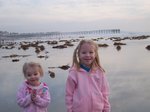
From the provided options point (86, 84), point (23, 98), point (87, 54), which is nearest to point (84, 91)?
point (86, 84)

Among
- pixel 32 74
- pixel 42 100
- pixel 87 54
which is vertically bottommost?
pixel 42 100

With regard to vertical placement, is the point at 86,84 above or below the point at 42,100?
→ above

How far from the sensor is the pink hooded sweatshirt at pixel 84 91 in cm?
382

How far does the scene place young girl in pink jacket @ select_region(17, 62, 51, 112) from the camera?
3850 millimetres

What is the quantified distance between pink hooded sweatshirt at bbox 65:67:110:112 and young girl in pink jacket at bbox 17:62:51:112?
310mm

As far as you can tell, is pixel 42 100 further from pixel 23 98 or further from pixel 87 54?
pixel 87 54

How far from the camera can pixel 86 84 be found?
384 cm

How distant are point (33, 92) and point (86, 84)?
25.4 inches

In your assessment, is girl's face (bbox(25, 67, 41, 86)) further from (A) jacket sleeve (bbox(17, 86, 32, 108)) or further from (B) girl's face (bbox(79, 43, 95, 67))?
(B) girl's face (bbox(79, 43, 95, 67))

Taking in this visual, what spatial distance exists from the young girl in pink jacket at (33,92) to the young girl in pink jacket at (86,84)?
309 millimetres

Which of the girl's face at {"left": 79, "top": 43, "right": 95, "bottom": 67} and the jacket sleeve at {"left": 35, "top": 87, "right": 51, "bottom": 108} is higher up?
the girl's face at {"left": 79, "top": 43, "right": 95, "bottom": 67}

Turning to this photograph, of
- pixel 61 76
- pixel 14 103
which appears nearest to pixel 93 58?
pixel 14 103

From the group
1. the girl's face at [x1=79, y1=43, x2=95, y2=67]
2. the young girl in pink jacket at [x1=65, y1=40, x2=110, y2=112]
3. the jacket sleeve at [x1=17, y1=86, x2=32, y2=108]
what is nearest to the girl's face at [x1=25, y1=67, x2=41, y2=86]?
the jacket sleeve at [x1=17, y1=86, x2=32, y2=108]

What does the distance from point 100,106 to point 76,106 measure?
11.4 inches
